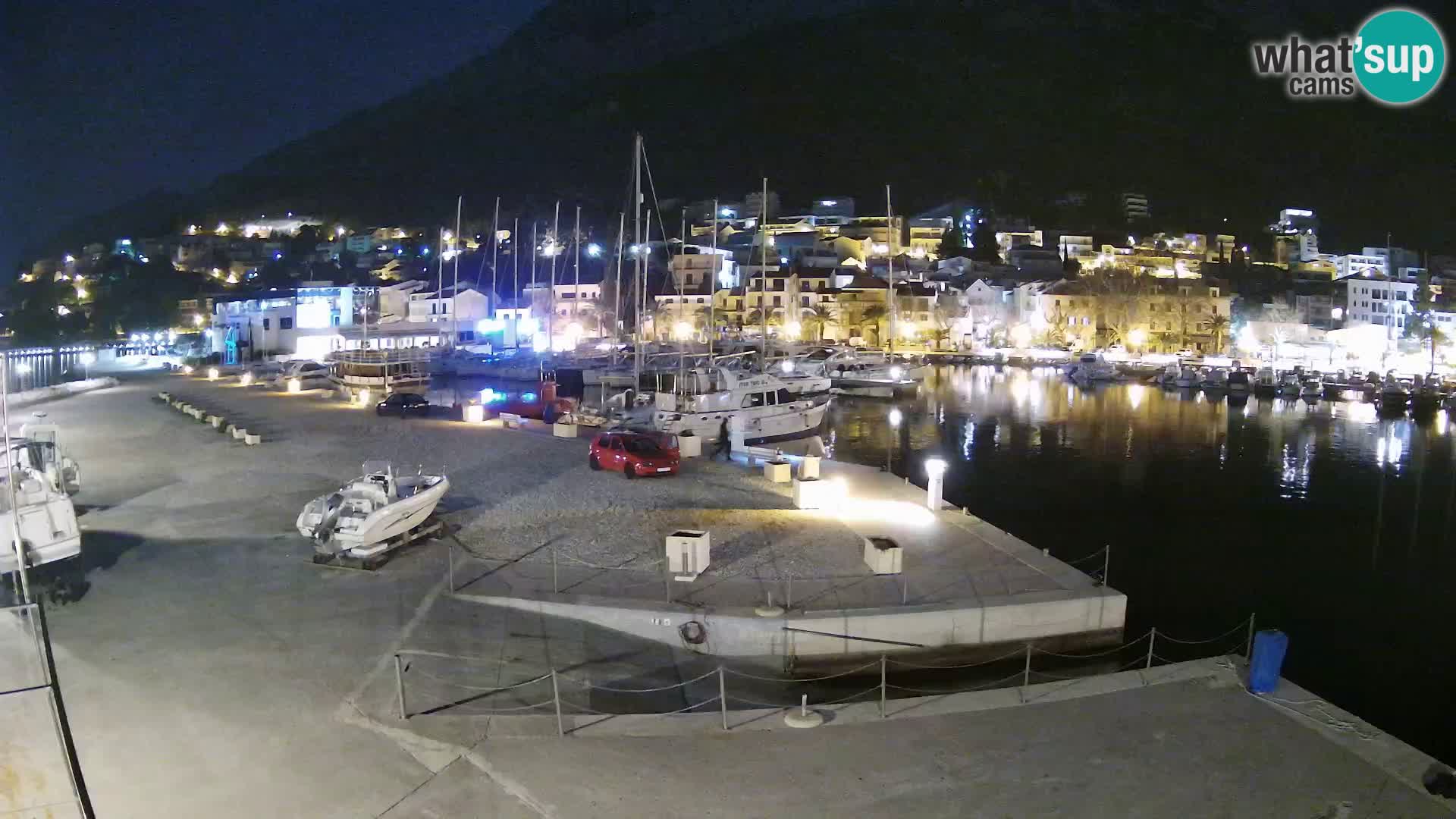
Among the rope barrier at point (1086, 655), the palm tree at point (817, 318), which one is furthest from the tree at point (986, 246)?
the rope barrier at point (1086, 655)

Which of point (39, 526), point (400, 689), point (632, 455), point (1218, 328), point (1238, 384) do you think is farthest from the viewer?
point (1218, 328)

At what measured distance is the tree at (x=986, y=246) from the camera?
411ft

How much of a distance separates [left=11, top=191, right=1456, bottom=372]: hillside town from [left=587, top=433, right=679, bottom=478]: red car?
130ft

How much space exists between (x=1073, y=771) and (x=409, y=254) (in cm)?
14700

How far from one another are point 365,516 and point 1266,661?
37.1ft

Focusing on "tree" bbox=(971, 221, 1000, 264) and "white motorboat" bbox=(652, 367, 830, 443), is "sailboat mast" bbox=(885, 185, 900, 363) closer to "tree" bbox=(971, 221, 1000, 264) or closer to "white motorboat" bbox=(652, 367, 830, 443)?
"tree" bbox=(971, 221, 1000, 264)

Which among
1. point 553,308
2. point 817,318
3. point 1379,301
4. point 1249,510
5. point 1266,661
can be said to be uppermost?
point 1379,301

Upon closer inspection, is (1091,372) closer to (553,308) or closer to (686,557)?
(553,308)

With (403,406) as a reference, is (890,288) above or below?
above

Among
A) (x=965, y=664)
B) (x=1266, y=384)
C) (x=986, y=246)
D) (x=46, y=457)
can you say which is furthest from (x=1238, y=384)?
(x=986, y=246)

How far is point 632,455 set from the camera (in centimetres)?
2028

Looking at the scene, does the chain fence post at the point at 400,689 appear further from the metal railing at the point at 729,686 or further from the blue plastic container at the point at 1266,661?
the blue plastic container at the point at 1266,661

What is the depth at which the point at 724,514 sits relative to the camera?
16.5 m

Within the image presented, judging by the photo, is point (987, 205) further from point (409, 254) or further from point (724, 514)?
point (724, 514)
